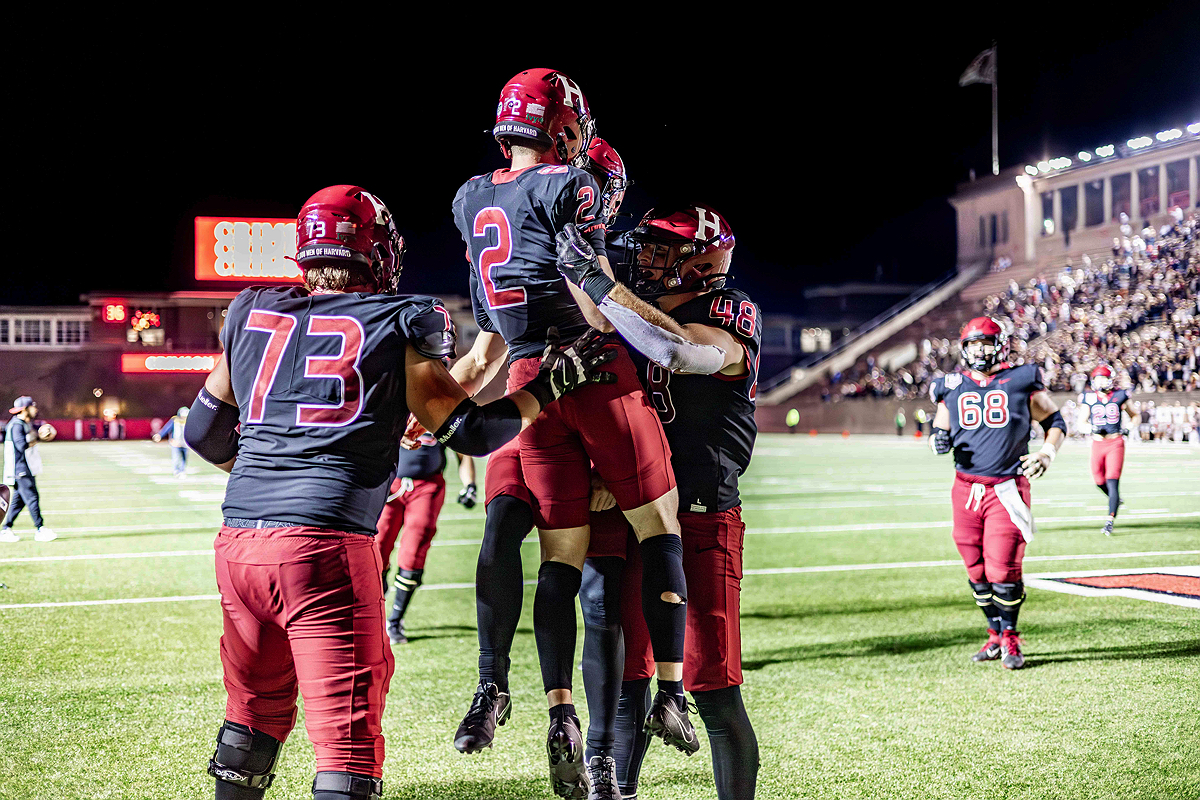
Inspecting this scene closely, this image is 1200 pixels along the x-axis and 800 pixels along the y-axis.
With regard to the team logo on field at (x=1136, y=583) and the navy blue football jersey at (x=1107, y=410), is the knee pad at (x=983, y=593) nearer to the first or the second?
the team logo on field at (x=1136, y=583)

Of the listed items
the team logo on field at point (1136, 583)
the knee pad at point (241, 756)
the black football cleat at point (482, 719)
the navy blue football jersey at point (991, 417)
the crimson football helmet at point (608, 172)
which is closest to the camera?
the knee pad at point (241, 756)

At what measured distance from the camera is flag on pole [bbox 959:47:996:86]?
54.2m

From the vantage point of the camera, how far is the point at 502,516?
439 cm

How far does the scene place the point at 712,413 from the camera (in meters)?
4.36

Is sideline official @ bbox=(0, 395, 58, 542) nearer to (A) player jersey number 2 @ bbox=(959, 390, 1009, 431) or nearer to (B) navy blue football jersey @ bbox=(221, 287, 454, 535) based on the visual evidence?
(A) player jersey number 2 @ bbox=(959, 390, 1009, 431)

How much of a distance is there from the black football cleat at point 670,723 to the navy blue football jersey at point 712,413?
76 cm

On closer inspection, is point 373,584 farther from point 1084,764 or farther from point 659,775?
point 1084,764

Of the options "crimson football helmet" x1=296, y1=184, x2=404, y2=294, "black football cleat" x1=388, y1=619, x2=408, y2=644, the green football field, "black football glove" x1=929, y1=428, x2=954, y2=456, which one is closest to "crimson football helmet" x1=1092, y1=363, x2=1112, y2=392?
the green football field

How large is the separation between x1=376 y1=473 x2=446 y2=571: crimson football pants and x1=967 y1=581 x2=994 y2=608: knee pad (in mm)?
4286

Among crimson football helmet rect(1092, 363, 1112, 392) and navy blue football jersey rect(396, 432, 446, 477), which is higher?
crimson football helmet rect(1092, 363, 1112, 392)

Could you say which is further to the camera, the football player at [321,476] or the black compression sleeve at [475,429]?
the black compression sleeve at [475,429]

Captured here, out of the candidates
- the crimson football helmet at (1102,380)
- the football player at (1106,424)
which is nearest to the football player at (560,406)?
the football player at (1106,424)

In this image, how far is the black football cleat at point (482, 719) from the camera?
157 inches

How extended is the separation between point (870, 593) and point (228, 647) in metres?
8.04
